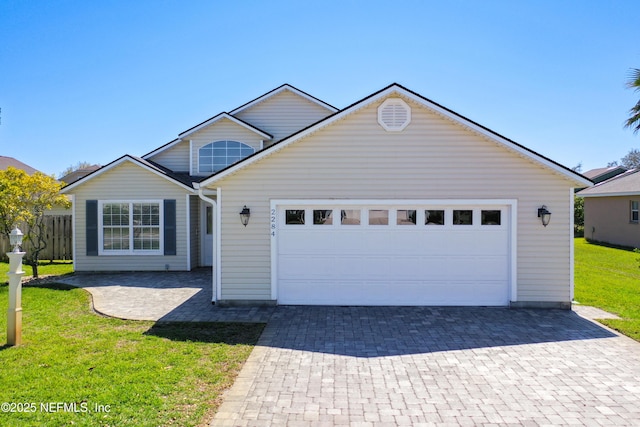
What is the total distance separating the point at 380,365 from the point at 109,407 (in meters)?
3.56

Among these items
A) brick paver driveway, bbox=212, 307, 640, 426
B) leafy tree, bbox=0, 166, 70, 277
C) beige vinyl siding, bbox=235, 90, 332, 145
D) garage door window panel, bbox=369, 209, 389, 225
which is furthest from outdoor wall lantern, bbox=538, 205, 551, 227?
leafy tree, bbox=0, 166, 70, 277

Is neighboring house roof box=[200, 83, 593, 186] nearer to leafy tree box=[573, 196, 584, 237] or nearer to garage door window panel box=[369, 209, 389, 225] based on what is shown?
garage door window panel box=[369, 209, 389, 225]

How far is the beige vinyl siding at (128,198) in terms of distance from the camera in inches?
551

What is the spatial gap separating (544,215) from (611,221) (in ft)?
61.7

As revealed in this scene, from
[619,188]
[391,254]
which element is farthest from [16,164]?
[619,188]

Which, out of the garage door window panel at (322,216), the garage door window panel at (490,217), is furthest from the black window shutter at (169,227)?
the garage door window panel at (490,217)

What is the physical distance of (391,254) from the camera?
→ 9.34 meters

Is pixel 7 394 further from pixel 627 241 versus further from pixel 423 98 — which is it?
pixel 627 241

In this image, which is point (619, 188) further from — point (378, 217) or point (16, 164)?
point (16, 164)

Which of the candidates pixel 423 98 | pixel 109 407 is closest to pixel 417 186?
pixel 423 98

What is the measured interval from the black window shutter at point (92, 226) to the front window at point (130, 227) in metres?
0.20

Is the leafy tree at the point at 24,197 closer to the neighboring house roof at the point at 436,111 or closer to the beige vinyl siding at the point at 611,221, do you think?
the neighboring house roof at the point at 436,111

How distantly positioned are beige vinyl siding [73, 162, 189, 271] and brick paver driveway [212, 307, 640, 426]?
7.44 metres

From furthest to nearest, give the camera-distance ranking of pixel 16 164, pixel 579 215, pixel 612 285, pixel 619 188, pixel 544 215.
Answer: pixel 579 215, pixel 16 164, pixel 619 188, pixel 612 285, pixel 544 215
